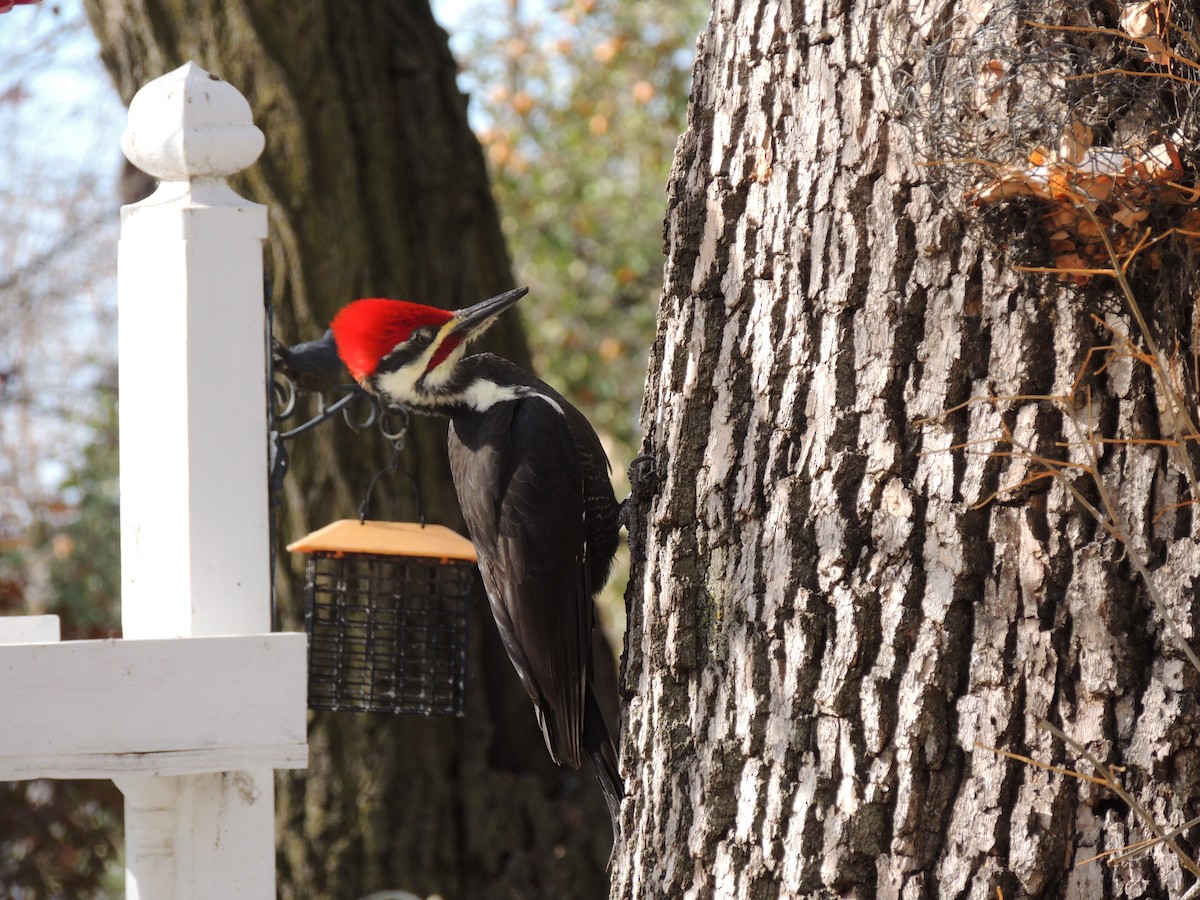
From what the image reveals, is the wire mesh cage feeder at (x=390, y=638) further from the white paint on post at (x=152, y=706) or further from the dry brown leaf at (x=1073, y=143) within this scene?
the dry brown leaf at (x=1073, y=143)

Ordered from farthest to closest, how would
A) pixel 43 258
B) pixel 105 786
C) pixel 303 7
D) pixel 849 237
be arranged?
pixel 43 258
pixel 105 786
pixel 303 7
pixel 849 237

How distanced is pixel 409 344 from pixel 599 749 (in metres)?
1.05

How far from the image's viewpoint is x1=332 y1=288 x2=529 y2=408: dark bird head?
9.43ft

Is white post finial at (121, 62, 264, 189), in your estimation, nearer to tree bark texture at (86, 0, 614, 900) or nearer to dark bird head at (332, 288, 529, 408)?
dark bird head at (332, 288, 529, 408)

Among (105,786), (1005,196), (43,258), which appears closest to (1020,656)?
(1005,196)

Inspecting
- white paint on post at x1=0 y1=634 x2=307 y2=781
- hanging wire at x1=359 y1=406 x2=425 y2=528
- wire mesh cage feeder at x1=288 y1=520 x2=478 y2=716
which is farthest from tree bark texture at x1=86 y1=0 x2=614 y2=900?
white paint on post at x1=0 y1=634 x2=307 y2=781

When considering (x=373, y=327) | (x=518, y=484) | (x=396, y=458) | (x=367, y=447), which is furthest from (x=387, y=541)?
(x=367, y=447)

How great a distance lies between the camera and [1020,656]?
166 centimetres

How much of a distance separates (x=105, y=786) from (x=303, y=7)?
2.93 meters

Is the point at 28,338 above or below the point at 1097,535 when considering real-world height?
above

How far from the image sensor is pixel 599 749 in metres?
3.06

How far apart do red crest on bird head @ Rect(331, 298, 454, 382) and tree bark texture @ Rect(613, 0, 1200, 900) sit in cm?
99

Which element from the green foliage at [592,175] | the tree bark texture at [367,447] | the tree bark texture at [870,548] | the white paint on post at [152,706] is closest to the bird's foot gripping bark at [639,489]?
the tree bark texture at [870,548]

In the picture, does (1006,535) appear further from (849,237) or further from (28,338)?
(28,338)
